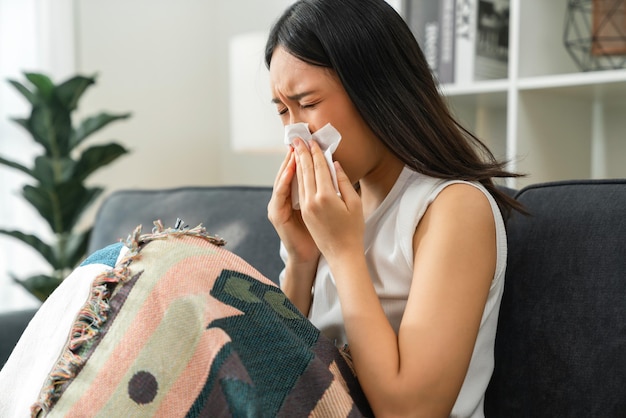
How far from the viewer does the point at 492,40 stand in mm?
1958

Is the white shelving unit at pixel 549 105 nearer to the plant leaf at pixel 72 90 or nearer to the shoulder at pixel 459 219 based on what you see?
the shoulder at pixel 459 219

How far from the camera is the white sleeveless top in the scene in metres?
1.06

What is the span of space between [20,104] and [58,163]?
21.5 inches

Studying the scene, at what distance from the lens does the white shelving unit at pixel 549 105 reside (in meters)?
1.78

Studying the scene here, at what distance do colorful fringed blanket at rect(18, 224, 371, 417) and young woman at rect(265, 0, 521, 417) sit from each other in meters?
0.10

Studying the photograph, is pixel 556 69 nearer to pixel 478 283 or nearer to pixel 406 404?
pixel 478 283

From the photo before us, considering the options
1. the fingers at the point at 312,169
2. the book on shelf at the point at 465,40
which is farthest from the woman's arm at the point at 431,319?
the book on shelf at the point at 465,40

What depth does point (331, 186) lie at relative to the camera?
1067 mm

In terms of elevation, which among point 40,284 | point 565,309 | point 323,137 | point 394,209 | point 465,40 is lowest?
point 40,284

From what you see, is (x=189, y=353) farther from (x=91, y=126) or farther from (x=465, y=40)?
(x=91, y=126)

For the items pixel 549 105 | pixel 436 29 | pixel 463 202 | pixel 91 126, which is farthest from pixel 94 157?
pixel 463 202

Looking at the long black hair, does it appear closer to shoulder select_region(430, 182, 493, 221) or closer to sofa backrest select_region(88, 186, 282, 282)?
shoulder select_region(430, 182, 493, 221)

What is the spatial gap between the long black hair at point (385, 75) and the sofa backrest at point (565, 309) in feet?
0.38

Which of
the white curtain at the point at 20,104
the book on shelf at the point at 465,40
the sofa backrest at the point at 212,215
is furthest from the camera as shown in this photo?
the white curtain at the point at 20,104
